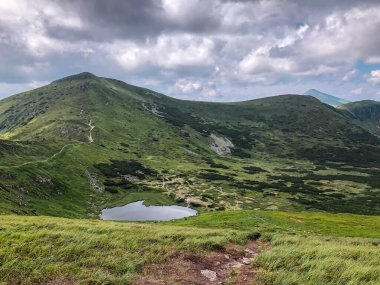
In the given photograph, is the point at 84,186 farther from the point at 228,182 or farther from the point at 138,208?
the point at 228,182

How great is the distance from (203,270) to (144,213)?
9766cm

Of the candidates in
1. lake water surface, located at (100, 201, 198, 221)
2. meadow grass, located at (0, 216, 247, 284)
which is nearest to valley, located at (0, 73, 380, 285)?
meadow grass, located at (0, 216, 247, 284)

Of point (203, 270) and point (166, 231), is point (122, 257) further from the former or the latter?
point (166, 231)

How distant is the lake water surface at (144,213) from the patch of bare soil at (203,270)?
85617 millimetres

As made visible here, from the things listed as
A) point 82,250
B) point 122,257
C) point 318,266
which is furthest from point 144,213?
point 318,266

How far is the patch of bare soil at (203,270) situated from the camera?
18984mm

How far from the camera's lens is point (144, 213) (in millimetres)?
115875

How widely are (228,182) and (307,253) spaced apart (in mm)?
154004

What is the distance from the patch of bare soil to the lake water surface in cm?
8562

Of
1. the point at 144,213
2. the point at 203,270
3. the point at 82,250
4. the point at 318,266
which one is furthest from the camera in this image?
the point at 144,213

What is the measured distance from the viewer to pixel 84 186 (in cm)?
13688

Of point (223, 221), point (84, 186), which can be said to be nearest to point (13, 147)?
point (84, 186)

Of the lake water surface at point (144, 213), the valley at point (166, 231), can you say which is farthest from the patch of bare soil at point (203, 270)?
the lake water surface at point (144, 213)

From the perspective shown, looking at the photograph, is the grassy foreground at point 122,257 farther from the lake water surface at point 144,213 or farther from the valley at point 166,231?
the lake water surface at point 144,213
